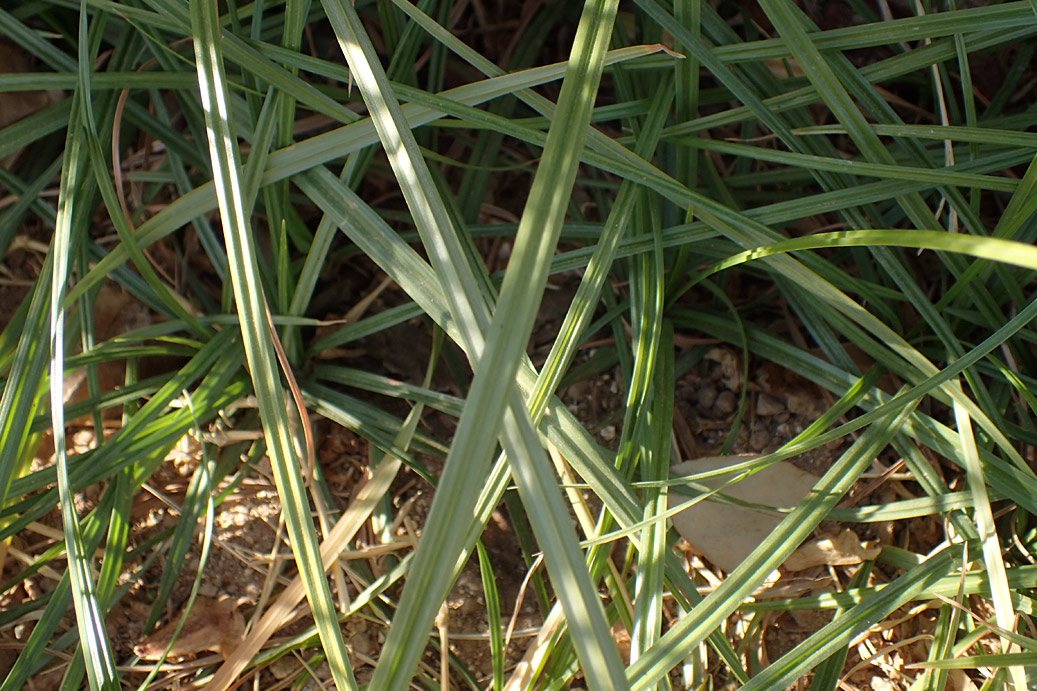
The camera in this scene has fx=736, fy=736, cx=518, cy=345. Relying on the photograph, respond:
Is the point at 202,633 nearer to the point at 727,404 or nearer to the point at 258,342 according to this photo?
the point at 258,342

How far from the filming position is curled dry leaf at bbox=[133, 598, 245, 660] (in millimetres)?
894

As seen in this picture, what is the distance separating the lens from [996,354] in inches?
35.8

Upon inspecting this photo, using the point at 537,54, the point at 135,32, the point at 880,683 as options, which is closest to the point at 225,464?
the point at 135,32

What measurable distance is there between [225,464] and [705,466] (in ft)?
2.01

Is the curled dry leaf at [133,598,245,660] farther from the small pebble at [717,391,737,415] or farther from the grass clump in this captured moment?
the small pebble at [717,391,737,415]

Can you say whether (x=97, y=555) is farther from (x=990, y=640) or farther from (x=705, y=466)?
(x=990, y=640)

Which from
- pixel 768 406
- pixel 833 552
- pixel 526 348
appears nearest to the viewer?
pixel 526 348

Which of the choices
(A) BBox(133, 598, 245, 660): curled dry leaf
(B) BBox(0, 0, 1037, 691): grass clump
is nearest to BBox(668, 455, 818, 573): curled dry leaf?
(B) BBox(0, 0, 1037, 691): grass clump

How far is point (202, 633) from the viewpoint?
0.91 metres

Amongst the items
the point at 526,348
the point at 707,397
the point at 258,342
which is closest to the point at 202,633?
the point at 258,342

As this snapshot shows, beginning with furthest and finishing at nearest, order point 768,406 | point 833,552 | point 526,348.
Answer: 1. point 768,406
2. point 833,552
3. point 526,348

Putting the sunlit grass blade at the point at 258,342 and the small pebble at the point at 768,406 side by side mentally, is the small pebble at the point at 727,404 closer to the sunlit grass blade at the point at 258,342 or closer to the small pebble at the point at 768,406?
the small pebble at the point at 768,406

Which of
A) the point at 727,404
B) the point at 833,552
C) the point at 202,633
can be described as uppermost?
the point at 727,404

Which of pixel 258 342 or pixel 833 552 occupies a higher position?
pixel 258 342
